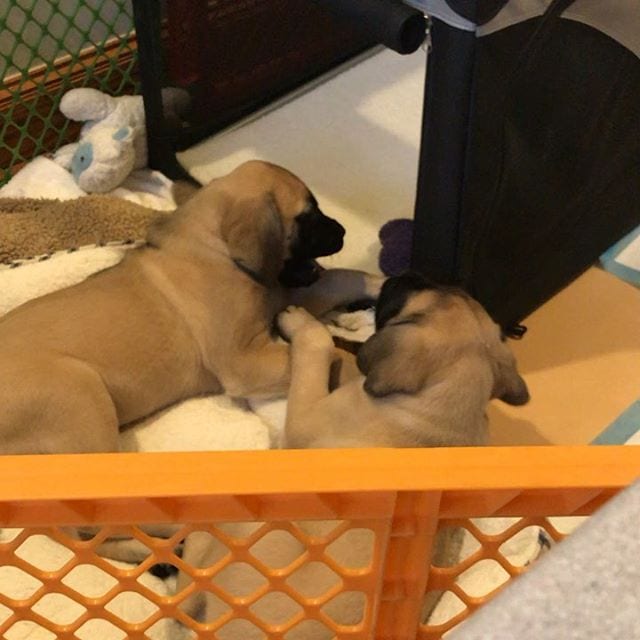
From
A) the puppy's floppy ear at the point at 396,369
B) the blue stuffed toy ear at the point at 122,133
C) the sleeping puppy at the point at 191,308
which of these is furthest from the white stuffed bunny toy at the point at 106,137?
the puppy's floppy ear at the point at 396,369

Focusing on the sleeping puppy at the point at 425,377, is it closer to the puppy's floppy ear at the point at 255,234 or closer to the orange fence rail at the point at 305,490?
the puppy's floppy ear at the point at 255,234

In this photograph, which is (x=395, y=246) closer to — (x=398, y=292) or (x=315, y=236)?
(x=315, y=236)

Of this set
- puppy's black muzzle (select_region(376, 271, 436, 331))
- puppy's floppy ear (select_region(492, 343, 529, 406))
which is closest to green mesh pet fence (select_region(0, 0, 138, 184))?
puppy's black muzzle (select_region(376, 271, 436, 331))

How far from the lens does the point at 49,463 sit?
681mm

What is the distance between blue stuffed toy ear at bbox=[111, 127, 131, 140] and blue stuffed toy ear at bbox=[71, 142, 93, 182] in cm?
5

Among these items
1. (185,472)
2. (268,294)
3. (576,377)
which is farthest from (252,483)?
(576,377)

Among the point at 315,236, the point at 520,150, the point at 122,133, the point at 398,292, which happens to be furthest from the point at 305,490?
the point at 122,133

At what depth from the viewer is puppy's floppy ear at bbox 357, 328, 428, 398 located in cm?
110

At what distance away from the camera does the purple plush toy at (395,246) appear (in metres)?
1.60

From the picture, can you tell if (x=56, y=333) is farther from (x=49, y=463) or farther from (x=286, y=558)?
(x=49, y=463)

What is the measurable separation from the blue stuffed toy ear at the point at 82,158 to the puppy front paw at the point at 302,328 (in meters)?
0.56

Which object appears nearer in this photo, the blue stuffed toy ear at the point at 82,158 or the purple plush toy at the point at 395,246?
the purple plush toy at the point at 395,246

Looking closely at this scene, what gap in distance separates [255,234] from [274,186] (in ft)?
0.30

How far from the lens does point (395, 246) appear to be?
163 cm
